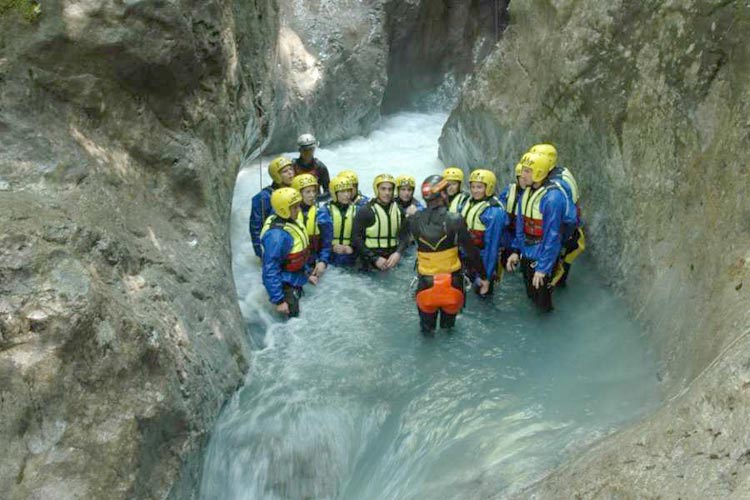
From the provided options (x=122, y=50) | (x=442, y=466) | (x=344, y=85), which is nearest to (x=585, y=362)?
(x=442, y=466)

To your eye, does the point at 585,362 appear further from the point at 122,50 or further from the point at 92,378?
the point at 122,50

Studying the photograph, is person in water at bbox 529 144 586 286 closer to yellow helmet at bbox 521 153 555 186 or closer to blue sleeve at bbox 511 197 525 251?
yellow helmet at bbox 521 153 555 186

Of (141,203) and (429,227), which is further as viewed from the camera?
(429,227)

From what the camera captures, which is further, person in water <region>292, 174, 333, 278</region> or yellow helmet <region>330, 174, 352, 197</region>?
yellow helmet <region>330, 174, 352, 197</region>

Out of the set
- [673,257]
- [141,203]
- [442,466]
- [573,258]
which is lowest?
[442,466]

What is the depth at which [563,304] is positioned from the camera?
23.6ft

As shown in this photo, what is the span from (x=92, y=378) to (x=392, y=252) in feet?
15.2

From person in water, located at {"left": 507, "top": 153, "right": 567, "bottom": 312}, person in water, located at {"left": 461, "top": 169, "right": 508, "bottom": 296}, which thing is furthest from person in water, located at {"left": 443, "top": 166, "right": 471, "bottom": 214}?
person in water, located at {"left": 507, "top": 153, "right": 567, "bottom": 312}

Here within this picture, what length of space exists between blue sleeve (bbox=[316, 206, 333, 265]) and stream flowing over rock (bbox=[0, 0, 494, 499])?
1169mm

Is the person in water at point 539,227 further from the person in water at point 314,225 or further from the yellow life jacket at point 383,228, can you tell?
the person in water at point 314,225

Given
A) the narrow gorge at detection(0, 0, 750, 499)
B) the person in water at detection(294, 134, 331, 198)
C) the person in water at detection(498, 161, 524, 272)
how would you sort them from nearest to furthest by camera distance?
1. the narrow gorge at detection(0, 0, 750, 499)
2. the person in water at detection(498, 161, 524, 272)
3. the person in water at detection(294, 134, 331, 198)

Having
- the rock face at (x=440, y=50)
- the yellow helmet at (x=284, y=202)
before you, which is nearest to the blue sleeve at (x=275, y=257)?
the yellow helmet at (x=284, y=202)

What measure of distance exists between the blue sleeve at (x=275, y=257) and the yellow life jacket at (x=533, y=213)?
2.30 metres

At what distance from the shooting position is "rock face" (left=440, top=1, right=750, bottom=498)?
3.23 metres
